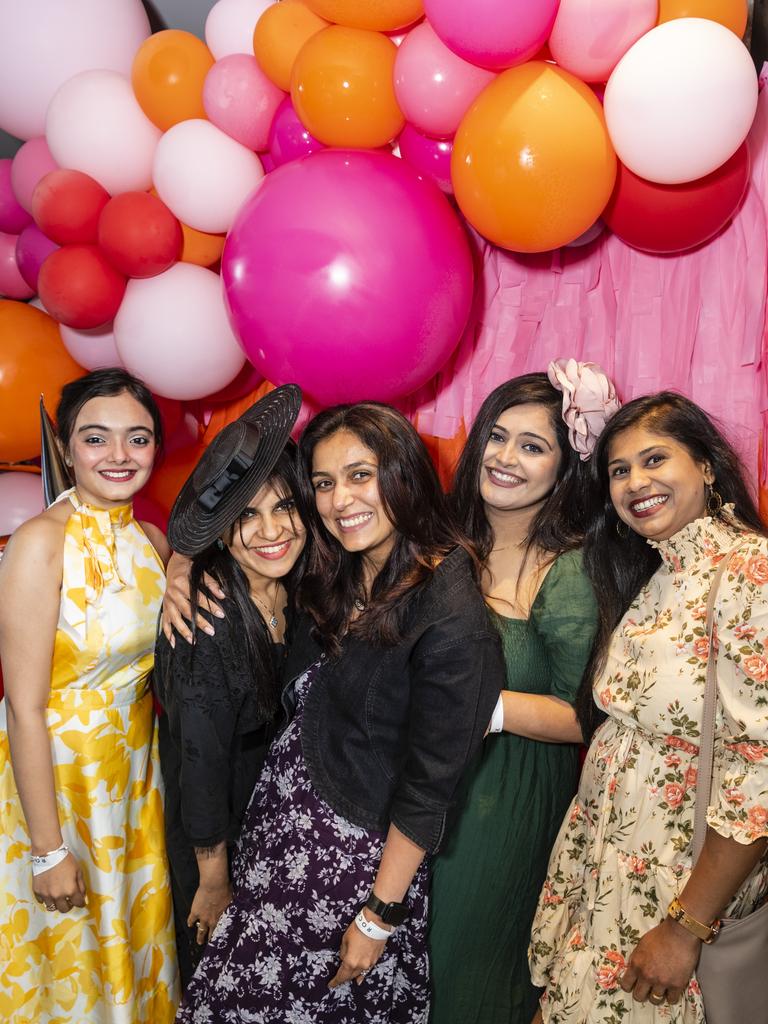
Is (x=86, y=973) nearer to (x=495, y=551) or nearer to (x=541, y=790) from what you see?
(x=541, y=790)

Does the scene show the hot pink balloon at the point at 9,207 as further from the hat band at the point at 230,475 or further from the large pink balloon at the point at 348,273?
the hat band at the point at 230,475

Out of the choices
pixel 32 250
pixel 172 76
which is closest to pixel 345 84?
pixel 172 76

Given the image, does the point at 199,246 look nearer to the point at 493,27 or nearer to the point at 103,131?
the point at 103,131

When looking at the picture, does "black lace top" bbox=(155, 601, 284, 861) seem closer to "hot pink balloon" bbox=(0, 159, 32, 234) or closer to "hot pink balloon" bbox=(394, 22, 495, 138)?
"hot pink balloon" bbox=(394, 22, 495, 138)

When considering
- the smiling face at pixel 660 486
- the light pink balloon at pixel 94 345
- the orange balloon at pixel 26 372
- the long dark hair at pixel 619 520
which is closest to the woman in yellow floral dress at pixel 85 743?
the light pink balloon at pixel 94 345

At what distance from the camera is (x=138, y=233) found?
250 centimetres

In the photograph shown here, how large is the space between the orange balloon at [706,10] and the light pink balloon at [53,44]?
1818mm

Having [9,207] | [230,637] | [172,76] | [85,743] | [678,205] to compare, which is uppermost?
[172,76]

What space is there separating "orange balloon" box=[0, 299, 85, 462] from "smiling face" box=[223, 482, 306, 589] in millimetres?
1195

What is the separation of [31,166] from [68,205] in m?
0.43

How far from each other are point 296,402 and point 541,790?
3.62ft

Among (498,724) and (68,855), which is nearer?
(498,724)

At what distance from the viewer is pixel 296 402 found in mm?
2074

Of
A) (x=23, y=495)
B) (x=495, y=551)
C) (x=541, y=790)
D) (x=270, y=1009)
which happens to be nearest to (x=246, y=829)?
(x=270, y=1009)
